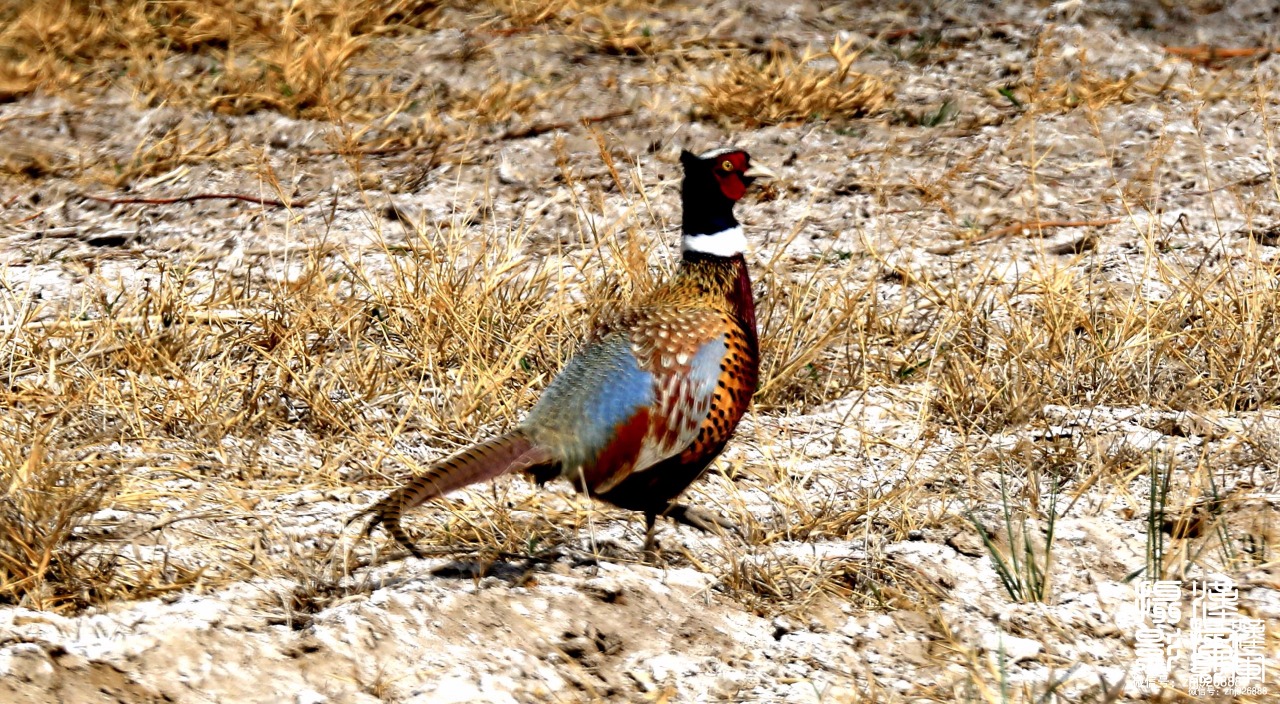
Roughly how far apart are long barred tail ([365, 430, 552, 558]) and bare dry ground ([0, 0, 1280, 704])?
0.51 feet

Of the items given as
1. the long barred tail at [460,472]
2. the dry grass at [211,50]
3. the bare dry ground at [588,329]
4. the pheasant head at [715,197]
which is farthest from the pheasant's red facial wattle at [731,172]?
the dry grass at [211,50]

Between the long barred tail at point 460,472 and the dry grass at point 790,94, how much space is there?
9.19ft

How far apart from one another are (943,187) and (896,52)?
1.27 metres

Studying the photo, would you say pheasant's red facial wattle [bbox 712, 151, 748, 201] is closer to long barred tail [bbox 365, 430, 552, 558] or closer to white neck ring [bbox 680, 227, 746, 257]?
white neck ring [bbox 680, 227, 746, 257]

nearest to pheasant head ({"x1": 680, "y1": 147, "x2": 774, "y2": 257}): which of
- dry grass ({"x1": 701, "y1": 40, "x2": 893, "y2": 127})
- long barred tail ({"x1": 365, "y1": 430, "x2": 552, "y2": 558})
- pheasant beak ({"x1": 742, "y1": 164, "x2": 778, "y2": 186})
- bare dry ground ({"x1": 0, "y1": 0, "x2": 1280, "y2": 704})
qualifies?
pheasant beak ({"x1": 742, "y1": 164, "x2": 778, "y2": 186})

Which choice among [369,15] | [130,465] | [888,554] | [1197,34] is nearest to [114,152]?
[369,15]

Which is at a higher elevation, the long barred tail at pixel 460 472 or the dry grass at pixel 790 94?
the dry grass at pixel 790 94

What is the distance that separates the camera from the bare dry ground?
→ 290 cm

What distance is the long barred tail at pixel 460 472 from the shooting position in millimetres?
2879

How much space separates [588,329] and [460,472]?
4.26ft

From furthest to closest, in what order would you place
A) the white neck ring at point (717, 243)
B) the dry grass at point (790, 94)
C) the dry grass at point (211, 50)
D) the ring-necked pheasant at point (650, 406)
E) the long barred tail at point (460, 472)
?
the dry grass at point (211, 50)
the dry grass at point (790, 94)
the white neck ring at point (717, 243)
the ring-necked pheasant at point (650, 406)
the long barred tail at point (460, 472)

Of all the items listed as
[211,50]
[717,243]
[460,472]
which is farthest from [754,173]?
[211,50]

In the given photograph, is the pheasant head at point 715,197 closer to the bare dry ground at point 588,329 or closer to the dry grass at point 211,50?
the bare dry ground at point 588,329

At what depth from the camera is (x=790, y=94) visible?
5648 mm
